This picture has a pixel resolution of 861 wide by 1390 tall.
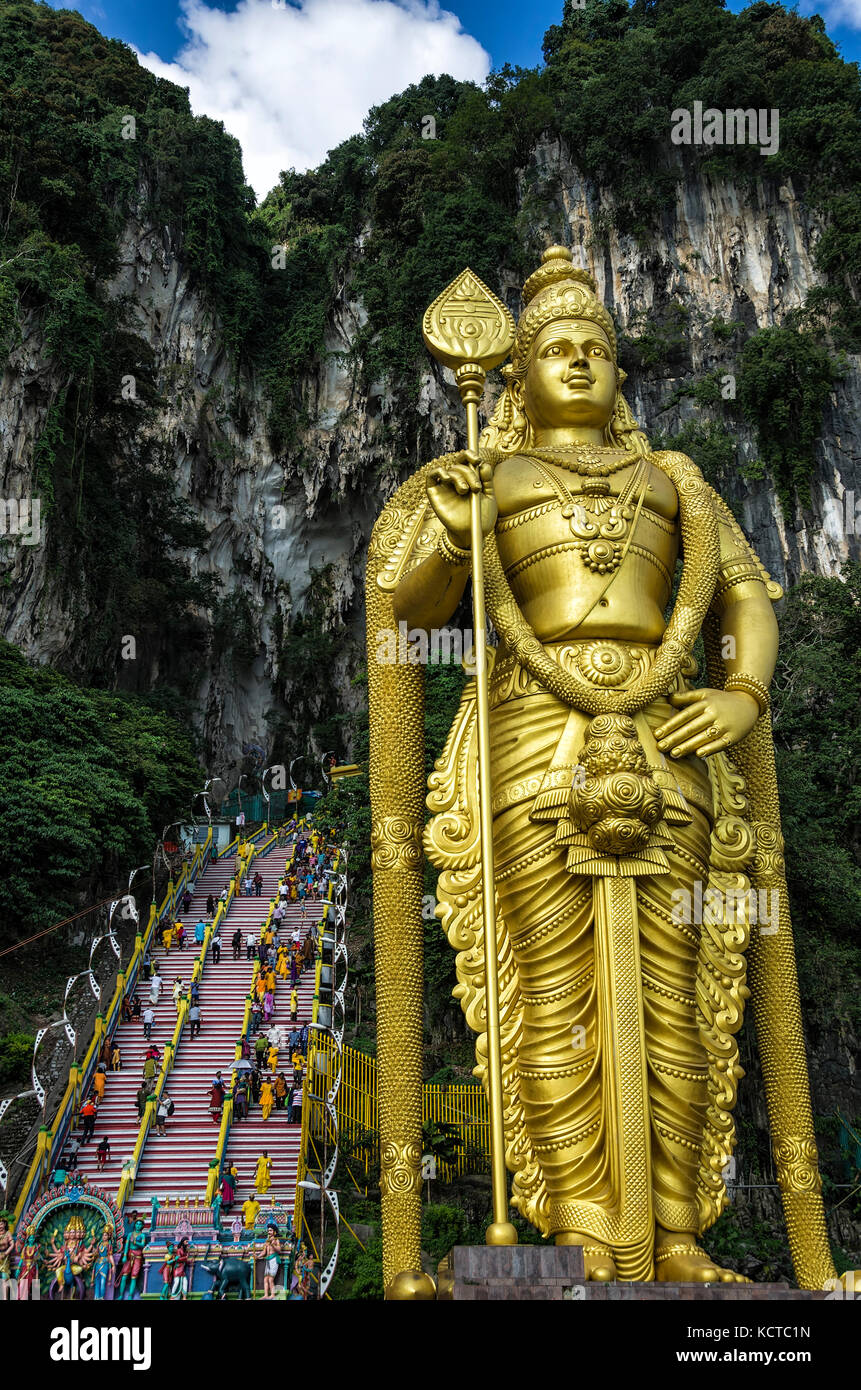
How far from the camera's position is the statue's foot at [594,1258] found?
3.92 meters

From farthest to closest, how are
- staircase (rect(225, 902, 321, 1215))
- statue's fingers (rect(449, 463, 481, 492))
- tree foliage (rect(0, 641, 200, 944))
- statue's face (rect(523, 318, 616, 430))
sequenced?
1. tree foliage (rect(0, 641, 200, 944))
2. staircase (rect(225, 902, 321, 1215))
3. statue's face (rect(523, 318, 616, 430))
4. statue's fingers (rect(449, 463, 481, 492))

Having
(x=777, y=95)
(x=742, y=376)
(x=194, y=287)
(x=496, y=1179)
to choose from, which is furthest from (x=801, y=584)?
(x=194, y=287)

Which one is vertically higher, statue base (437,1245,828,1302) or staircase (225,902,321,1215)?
staircase (225,902,321,1215)

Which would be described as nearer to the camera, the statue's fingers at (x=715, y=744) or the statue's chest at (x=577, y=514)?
the statue's fingers at (x=715, y=744)

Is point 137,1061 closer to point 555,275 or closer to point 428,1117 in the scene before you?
point 428,1117

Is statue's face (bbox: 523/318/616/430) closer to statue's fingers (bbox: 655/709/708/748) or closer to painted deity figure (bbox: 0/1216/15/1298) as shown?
statue's fingers (bbox: 655/709/708/748)

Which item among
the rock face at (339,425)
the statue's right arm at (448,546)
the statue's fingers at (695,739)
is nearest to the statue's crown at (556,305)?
the statue's right arm at (448,546)

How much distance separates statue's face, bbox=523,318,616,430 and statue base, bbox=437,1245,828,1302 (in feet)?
12.4

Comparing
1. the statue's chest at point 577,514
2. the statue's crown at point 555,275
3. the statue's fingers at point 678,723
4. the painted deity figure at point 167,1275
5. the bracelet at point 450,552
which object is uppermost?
the statue's crown at point 555,275

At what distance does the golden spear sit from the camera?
3.83 m

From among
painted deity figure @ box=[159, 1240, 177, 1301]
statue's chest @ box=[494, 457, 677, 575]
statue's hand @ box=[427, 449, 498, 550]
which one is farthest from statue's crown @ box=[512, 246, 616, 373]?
painted deity figure @ box=[159, 1240, 177, 1301]

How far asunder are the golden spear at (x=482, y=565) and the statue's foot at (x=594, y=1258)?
33cm

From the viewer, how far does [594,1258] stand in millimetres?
4066

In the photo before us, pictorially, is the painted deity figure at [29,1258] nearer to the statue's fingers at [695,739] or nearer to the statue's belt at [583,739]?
the statue's belt at [583,739]
